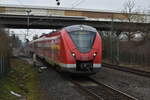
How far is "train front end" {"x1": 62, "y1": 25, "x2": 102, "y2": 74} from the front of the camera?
15.4 metres

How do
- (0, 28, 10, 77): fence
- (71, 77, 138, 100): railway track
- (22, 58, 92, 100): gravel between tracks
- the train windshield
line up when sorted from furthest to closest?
1. (0, 28, 10, 77): fence
2. the train windshield
3. (22, 58, 92, 100): gravel between tracks
4. (71, 77, 138, 100): railway track

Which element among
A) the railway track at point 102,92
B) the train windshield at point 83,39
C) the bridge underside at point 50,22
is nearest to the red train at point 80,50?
the train windshield at point 83,39

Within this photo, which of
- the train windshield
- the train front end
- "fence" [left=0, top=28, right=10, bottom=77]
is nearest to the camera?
the train front end

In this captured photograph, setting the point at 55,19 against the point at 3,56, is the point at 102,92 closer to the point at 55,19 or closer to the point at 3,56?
the point at 3,56

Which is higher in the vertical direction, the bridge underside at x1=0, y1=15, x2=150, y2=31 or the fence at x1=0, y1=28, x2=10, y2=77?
the bridge underside at x1=0, y1=15, x2=150, y2=31

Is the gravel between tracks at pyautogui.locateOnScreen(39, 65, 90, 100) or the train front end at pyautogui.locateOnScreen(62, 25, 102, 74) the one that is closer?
the gravel between tracks at pyautogui.locateOnScreen(39, 65, 90, 100)

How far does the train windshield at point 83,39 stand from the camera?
15.7 metres

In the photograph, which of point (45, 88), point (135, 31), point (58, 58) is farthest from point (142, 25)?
point (45, 88)

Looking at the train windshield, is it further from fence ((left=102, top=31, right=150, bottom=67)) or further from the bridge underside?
the bridge underside

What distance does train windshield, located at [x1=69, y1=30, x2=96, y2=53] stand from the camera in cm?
1574

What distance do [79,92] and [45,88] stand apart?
6.96 feet

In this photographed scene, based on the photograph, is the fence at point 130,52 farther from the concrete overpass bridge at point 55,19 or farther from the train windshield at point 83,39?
the train windshield at point 83,39

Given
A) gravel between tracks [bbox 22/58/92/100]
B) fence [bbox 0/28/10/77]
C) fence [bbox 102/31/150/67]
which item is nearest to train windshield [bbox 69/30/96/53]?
gravel between tracks [bbox 22/58/92/100]

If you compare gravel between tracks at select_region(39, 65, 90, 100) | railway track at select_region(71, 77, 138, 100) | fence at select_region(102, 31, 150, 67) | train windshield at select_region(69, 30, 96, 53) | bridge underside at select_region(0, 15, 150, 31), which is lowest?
gravel between tracks at select_region(39, 65, 90, 100)
